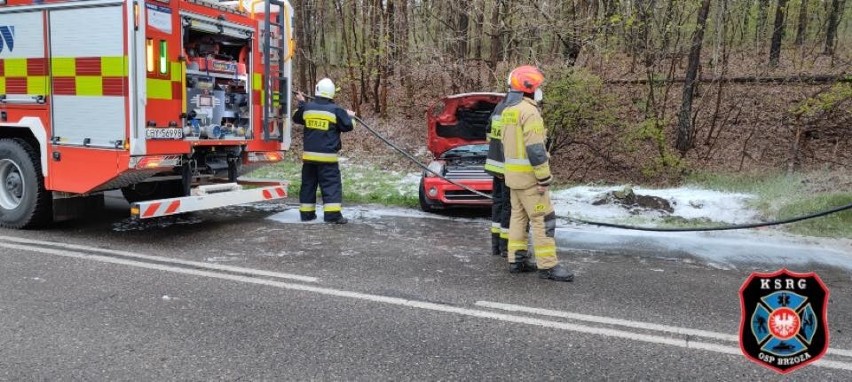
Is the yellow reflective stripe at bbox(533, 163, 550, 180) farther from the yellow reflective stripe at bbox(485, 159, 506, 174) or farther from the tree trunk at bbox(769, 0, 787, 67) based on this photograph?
the tree trunk at bbox(769, 0, 787, 67)

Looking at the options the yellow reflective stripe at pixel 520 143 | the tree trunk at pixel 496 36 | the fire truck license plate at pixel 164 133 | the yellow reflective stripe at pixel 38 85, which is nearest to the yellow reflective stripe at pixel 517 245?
the yellow reflective stripe at pixel 520 143

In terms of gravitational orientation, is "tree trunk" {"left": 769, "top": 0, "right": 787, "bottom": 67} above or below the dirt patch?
above

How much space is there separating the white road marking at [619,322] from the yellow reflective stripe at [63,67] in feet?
15.6

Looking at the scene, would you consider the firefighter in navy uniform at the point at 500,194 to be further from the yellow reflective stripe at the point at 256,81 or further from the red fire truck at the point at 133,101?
the yellow reflective stripe at the point at 256,81

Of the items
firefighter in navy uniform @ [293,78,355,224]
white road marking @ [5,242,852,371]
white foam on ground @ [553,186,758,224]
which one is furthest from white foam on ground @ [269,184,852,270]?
white road marking @ [5,242,852,371]

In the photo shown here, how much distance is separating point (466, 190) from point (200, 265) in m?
3.66

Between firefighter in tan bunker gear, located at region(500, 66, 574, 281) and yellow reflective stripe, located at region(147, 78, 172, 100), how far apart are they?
3.40 m

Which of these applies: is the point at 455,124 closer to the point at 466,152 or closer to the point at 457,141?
the point at 457,141

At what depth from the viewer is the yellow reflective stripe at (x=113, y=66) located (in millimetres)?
5926

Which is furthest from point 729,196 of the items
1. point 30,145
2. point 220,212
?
point 30,145

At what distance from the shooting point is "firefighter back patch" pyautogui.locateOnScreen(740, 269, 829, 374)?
7.57ft

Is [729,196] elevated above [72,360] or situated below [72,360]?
above

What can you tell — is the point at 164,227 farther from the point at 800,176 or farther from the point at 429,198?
the point at 800,176

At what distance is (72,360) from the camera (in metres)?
3.51
